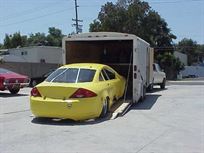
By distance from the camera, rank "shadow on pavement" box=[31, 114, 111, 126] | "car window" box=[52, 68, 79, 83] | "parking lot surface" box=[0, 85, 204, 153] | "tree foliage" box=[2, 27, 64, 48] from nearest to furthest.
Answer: "parking lot surface" box=[0, 85, 204, 153] < "shadow on pavement" box=[31, 114, 111, 126] < "car window" box=[52, 68, 79, 83] < "tree foliage" box=[2, 27, 64, 48]

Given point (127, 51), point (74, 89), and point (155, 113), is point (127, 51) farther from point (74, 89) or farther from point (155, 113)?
point (74, 89)

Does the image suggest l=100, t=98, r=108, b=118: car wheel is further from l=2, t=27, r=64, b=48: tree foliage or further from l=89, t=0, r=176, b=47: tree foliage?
l=2, t=27, r=64, b=48: tree foliage

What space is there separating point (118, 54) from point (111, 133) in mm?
10013

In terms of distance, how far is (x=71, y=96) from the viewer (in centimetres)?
1275

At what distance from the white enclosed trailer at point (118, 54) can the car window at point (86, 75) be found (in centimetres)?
289

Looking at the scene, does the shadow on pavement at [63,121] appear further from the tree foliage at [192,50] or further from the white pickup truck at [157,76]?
the tree foliage at [192,50]

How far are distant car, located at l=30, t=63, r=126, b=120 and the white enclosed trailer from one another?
120 inches

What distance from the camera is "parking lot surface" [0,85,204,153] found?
30.8ft

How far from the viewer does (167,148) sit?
30.9 ft

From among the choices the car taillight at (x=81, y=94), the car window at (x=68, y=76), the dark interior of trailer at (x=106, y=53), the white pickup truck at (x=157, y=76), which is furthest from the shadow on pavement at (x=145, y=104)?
the white pickup truck at (x=157, y=76)

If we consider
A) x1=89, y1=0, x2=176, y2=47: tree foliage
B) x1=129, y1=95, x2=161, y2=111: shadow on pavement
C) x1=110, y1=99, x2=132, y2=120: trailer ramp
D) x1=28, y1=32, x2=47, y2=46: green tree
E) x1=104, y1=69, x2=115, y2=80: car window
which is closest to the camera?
x1=110, y1=99, x2=132, y2=120: trailer ramp

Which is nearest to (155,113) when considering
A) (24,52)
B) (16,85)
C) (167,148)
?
(167,148)

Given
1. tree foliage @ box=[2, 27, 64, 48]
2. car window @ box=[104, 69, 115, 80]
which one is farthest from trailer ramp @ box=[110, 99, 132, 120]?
tree foliage @ box=[2, 27, 64, 48]

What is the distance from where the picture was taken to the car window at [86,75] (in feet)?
44.6
